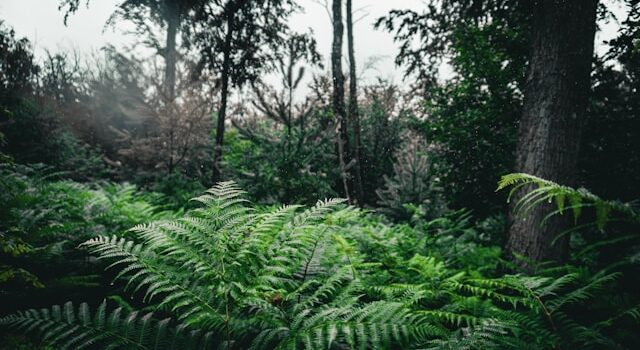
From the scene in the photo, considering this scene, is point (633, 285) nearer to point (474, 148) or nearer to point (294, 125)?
point (474, 148)

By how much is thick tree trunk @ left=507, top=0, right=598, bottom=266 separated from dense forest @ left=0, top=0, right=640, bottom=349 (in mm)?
16

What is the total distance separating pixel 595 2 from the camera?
2.98 metres

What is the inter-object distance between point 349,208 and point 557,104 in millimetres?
2262

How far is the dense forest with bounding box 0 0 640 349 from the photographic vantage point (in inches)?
63.9

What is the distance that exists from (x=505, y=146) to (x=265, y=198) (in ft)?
13.3

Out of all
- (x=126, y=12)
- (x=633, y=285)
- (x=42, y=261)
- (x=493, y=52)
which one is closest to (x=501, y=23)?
(x=493, y=52)

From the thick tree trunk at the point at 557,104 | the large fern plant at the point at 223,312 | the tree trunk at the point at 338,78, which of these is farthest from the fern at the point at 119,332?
the tree trunk at the point at 338,78

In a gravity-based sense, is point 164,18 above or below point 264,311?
above

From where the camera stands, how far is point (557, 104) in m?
3.03

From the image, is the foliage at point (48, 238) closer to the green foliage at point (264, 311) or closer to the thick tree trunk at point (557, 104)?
the green foliage at point (264, 311)

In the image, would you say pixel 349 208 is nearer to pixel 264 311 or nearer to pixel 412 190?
pixel 264 311

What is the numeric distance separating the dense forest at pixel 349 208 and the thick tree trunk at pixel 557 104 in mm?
16

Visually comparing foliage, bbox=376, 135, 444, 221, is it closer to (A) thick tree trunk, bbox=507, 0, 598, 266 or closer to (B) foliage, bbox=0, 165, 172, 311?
(A) thick tree trunk, bbox=507, 0, 598, 266

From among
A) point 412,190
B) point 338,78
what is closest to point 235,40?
point 338,78
